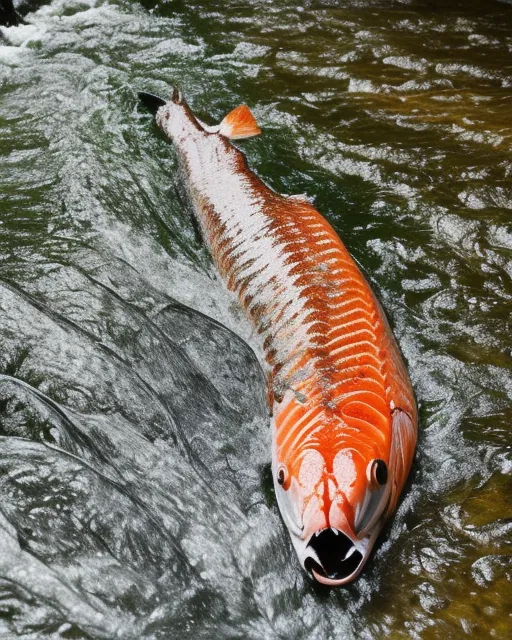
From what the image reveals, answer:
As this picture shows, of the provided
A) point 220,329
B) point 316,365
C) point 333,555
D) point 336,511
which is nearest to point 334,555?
point 333,555

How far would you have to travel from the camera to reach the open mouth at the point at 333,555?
2.70 meters

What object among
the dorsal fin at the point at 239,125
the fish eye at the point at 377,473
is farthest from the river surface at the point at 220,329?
the fish eye at the point at 377,473

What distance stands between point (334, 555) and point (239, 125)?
3968mm

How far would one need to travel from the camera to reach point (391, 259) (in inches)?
181

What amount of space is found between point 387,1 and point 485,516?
7.01 meters

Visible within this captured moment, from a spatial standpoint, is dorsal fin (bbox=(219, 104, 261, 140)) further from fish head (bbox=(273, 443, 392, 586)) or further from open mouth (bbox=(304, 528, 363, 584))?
open mouth (bbox=(304, 528, 363, 584))

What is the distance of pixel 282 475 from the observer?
295cm

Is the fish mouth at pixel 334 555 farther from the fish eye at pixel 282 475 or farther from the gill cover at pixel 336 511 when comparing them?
the fish eye at pixel 282 475

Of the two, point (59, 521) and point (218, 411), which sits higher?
point (59, 521)

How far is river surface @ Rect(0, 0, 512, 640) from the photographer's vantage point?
2.61 metres

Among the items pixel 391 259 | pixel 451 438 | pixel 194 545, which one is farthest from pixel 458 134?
pixel 194 545

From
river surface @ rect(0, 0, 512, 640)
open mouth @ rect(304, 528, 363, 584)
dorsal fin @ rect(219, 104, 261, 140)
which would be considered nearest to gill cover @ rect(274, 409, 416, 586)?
open mouth @ rect(304, 528, 363, 584)

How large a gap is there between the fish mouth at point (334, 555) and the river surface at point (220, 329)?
0.10 meters

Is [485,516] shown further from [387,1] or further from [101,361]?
[387,1]
